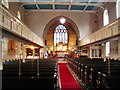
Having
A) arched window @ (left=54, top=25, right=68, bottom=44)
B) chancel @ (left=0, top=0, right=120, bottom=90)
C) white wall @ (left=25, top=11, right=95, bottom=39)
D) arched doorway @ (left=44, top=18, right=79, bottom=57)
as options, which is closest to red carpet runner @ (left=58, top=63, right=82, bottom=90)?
chancel @ (left=0, top=0, right=120, bottom=90)

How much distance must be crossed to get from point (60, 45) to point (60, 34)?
306 cm

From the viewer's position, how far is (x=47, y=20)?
25375 mm

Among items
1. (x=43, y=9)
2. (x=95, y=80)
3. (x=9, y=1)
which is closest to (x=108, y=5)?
(x=43, y=9)

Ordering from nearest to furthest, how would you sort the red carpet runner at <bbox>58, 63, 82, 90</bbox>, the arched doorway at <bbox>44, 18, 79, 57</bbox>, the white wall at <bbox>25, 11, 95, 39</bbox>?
the red carpet runner at <bbox>58, 63, 82, 90</bbox>, the white wall at <bbox>25, 11, 95, 39</bbox>, the arched doorway at <bbox>44, 18, 79, 57</bbox>

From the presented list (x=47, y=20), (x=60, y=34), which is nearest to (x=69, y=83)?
(x=47, y=20)

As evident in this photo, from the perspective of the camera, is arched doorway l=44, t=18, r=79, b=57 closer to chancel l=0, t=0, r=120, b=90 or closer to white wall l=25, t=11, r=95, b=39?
chancel l=0, t=0, r=120, b=90

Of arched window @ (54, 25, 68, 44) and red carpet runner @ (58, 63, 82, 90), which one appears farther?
arched window @ (54, 25, 68, 44)

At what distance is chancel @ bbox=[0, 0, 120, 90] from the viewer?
183 inches

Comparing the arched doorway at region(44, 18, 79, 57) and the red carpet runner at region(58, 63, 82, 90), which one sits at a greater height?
the arched doorway at region(44, 18, 79, 57)

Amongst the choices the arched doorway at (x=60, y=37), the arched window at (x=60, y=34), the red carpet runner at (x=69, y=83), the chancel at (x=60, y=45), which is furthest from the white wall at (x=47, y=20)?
the red carpet runner at (x=69, y=83)

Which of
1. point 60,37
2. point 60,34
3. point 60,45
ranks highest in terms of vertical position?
point 60,34

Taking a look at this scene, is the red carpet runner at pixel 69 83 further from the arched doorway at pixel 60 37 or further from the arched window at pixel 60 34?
the arched window at pixel 60 34

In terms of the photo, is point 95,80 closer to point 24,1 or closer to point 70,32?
point 24,1

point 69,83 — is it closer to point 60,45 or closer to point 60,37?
point 60,45
